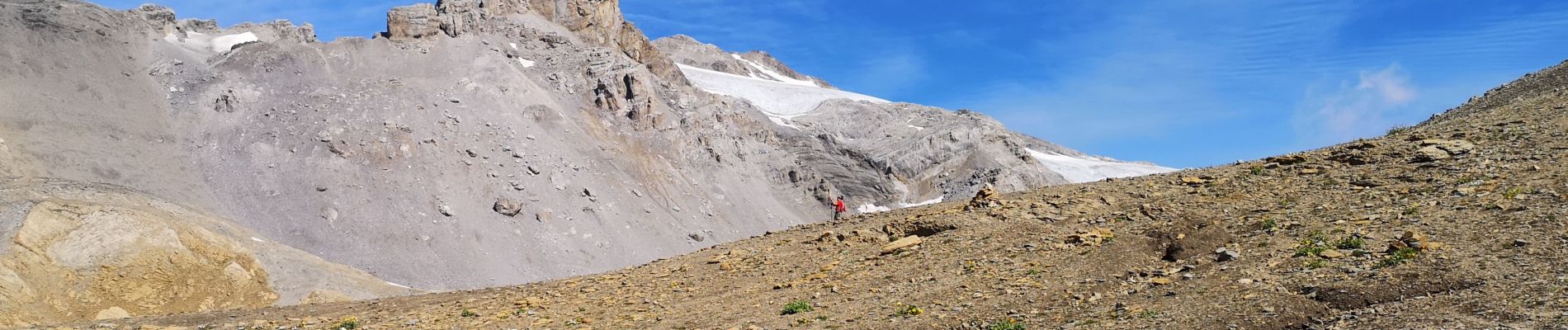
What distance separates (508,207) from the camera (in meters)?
63.8

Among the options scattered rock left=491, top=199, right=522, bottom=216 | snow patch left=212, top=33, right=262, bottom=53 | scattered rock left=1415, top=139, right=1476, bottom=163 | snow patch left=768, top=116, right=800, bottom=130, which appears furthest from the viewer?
snow patch left=768, top=116, right=800, bottom=130

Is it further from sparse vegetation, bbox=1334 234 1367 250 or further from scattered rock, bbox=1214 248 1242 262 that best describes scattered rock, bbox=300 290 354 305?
sparse vegetation, bbox=1334 234 1367 250

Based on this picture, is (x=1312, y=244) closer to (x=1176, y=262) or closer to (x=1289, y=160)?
(x=1176, y=262)

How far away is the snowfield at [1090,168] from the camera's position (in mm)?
104062

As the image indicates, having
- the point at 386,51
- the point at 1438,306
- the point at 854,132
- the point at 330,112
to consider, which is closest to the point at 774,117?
the point at 854,132

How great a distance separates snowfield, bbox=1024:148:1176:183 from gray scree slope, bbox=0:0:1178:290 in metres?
9.93

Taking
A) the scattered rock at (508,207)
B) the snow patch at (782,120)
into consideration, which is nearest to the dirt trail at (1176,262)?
the scattered rock at (508,207)

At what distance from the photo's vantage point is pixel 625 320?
16.0 m

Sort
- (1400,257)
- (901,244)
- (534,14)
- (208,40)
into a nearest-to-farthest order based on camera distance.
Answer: (1400,257) → (901,244) → (208,40) → (534,14)

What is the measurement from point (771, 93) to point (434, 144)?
58.0 meters

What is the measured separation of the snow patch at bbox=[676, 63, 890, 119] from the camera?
115 m

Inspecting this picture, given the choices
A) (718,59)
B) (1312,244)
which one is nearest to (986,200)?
(1312,244)

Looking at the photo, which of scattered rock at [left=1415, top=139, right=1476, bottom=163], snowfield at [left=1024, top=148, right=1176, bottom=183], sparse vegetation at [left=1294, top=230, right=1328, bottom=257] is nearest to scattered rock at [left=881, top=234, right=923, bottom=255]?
sparse vegetation at [left=1294, top=230, right=1328, bottom=257]

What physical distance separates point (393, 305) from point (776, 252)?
6.68 metres
